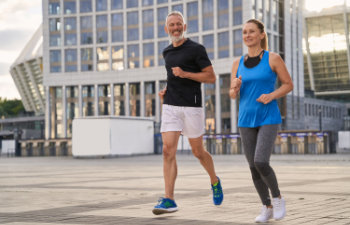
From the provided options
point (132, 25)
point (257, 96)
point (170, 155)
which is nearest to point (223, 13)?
point (132, 25)

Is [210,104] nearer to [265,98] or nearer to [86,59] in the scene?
[86,59]

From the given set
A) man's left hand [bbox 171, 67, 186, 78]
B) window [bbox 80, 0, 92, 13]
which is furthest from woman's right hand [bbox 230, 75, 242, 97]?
window [bbox 80, 0, 92, 13]

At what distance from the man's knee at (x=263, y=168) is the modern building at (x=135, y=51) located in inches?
2476

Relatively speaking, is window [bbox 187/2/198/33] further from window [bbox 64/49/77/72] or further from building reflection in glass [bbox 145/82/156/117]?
window [bbox 64/49/77/72]

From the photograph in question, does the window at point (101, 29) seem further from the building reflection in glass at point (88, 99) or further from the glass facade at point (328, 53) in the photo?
the glass facade at point (328, 53)

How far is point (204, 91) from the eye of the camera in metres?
71.9

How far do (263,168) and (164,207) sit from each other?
1132 millimetres

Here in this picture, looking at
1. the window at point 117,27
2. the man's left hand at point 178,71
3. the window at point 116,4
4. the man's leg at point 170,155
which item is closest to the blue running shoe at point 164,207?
the man's leg at point 170,155

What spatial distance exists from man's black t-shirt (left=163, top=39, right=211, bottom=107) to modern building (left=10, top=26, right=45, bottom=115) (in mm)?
101457

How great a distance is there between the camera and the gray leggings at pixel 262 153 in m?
5.23

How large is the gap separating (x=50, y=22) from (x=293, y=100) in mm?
34771

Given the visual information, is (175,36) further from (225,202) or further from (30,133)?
(30,133)

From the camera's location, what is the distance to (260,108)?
17.6ft

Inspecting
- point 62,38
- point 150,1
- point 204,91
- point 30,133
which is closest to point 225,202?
point 204,91
